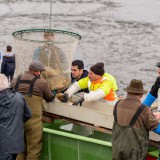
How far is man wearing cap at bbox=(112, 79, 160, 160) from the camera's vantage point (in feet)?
15.3

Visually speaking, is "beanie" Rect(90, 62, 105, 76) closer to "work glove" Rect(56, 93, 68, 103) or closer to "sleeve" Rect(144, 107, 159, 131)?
"work glove" Rect(56, 93, 68, 103)

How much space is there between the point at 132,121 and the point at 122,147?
0.32 meters

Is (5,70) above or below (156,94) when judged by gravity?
below

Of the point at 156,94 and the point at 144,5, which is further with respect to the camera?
the point at 144,5

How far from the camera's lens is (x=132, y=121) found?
4695 millimetres

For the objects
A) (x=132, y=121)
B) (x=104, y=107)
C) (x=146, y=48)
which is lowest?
(x=146, y=48)

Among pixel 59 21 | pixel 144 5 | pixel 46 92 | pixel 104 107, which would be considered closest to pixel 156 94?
pixel 104 107

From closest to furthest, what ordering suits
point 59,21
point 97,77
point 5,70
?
point 97,77, point 5,70, point 59,21

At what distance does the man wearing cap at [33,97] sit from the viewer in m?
5.81

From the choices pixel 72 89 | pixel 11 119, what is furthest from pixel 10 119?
pixel 72 89

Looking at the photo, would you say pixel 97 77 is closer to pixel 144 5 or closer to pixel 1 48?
pixel 1 48

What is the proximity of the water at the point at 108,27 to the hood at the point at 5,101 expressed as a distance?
287 inches

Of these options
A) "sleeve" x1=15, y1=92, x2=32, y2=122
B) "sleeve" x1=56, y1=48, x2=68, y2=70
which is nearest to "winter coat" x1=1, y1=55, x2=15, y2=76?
"sleeve" x1=56, y1=48, x2=68, y2=70

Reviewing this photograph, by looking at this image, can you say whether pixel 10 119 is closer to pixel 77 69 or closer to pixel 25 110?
pixel 25 110
